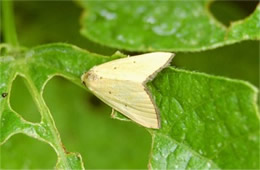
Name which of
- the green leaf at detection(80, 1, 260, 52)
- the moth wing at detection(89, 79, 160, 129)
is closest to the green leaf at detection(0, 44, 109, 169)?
the moth wing at detection(89, 79, 160, 129)

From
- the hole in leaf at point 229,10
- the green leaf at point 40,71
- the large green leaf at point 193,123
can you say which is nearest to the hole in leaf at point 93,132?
the green leaf at point 40,71

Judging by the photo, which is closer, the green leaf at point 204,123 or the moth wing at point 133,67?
the green leaf at point 204,123

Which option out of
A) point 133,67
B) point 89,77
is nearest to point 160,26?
point 133,67

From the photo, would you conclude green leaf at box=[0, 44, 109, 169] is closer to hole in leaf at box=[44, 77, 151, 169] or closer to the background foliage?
the background foliage

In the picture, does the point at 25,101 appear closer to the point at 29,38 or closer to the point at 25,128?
the point at 29,38

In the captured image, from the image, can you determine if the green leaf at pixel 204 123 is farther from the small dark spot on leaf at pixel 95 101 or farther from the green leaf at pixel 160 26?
the small dark spot on leaf at pixel 95 101

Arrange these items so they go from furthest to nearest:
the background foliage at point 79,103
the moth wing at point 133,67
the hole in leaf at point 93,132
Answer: the hole in leaf at point 93,132 → the background foliage at point 79,103 → the moth wing at point 133,67

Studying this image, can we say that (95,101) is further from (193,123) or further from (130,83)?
(193,123)
